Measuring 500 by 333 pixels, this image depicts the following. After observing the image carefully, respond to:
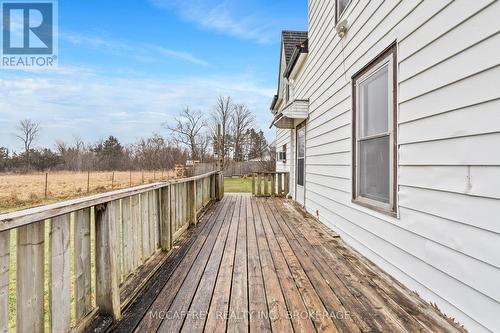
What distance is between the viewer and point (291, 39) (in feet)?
30.7

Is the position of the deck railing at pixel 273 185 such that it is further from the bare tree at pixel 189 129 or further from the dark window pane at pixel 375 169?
the bare tree at pixel 189 129

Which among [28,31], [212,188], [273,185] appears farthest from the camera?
[273,185]

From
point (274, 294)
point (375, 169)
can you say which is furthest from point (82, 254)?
point (375, 169)

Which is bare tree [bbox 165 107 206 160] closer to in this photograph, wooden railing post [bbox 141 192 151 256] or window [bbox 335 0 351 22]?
window [bbox 335 0 351 22]

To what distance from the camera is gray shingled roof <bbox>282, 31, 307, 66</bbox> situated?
9144mm

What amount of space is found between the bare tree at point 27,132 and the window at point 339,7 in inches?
1374

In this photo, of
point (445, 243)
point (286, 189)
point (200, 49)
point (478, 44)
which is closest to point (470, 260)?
point (445, 243)

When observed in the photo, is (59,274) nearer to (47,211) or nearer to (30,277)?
(30,277)

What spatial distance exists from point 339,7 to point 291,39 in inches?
231

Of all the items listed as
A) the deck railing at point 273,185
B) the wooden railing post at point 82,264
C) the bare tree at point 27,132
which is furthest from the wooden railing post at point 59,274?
the bare tree at point 27,132

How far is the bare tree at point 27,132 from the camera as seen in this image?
28797 mm

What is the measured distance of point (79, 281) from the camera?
1.68 meters

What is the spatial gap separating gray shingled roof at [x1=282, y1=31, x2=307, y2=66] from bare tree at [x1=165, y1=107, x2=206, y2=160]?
20.7m

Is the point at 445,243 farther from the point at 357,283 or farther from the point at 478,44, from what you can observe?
the point at 478,44
